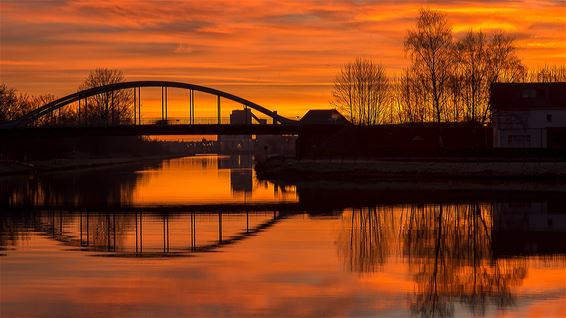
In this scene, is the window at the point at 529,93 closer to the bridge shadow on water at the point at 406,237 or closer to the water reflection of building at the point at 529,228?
the bridge shadow on water at the point at 406,237

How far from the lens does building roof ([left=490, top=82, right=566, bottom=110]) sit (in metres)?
101

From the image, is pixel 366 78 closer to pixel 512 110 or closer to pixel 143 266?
pixel 512 110

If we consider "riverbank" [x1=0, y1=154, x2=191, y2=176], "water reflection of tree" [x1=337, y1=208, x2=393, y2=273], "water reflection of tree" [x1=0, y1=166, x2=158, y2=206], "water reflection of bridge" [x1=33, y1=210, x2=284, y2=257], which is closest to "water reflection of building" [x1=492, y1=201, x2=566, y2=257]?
"water reflection of tree" [x1=337, y1=208, x2=393, y2=273]

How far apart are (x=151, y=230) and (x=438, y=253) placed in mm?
13694

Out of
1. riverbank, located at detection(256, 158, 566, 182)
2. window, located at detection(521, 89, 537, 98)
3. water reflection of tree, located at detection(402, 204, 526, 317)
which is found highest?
window, located at detection(521, 89, 537, 98)

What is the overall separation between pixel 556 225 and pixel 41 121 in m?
133

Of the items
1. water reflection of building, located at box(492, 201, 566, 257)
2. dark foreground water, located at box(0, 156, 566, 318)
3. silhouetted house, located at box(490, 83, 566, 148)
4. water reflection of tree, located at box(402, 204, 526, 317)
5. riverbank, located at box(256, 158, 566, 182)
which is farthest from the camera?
silhouetted house, located at box(490, 83, 566, 148)

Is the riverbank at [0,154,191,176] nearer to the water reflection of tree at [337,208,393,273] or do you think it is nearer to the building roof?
the building roof

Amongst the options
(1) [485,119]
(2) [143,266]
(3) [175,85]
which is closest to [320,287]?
(2) [143,266]

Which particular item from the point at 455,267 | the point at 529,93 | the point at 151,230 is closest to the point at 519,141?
the point at 529,93

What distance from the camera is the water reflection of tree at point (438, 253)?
829 inches

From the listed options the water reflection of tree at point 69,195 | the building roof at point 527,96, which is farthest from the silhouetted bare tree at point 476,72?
the water reflection of tree at point 69,195

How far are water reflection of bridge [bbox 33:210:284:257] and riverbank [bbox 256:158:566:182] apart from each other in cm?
3242

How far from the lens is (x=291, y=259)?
27.8 m
